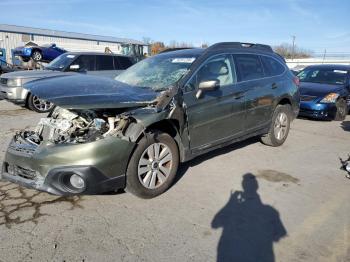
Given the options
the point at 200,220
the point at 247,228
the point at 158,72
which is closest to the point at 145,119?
the point at 200,220

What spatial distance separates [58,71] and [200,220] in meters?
7.54

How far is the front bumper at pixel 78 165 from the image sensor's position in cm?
339

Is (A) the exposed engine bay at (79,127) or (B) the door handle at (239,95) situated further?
(B) the door handle at (239,95)

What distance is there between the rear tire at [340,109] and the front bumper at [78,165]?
749 cm

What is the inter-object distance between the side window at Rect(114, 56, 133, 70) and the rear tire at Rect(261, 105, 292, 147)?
6910mm

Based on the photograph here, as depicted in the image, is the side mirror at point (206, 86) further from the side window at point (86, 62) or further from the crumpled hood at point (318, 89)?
the side window at point (86, 62)

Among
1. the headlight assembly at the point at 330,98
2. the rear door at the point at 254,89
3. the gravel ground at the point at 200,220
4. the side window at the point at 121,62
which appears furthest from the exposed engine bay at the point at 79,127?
the side window at the point at 121,62

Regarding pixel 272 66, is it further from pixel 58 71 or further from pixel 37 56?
pixel 37 56

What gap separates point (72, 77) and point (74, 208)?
172 cm

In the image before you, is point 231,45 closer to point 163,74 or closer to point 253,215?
point 163,74

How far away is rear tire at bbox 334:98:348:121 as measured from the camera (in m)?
9.23

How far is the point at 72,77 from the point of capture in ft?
14.6

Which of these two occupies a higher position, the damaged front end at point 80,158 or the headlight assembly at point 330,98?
the headlight assembly at point 330,98

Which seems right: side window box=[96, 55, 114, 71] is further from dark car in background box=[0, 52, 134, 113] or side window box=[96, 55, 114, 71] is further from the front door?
the front door
